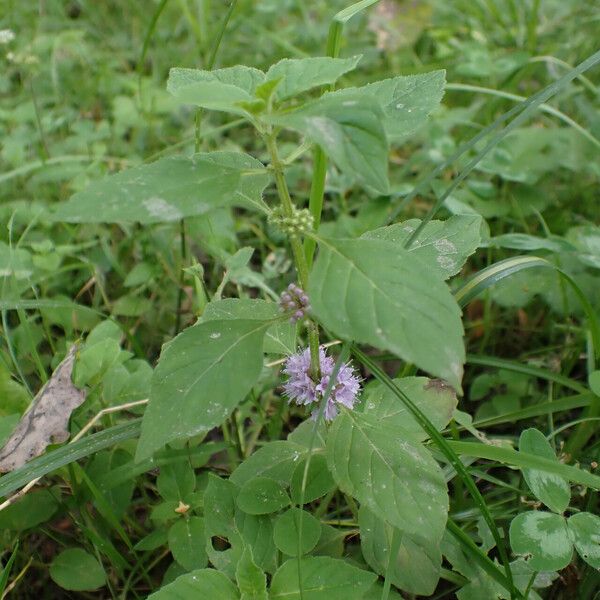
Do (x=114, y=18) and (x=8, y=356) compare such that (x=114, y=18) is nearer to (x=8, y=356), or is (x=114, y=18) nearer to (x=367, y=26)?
(x=367, y=26)

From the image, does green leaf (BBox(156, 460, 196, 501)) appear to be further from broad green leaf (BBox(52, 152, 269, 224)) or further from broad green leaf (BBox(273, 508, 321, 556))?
broad green leaf (BBox(52, 152, 269, 224))

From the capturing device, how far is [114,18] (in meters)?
3.84

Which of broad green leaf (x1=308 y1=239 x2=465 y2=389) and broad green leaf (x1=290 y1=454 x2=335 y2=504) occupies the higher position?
broad green leaf (x1=308 y1=239 x2=465 y2=389)

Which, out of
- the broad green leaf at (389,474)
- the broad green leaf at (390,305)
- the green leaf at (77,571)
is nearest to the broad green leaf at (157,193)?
the broad green leaf at (390,305)

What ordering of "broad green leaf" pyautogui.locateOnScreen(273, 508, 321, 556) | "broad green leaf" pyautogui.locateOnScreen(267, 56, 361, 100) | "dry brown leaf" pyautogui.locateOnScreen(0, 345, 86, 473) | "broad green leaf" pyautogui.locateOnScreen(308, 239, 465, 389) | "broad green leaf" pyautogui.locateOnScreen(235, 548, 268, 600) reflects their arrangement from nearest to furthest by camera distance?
1. "broad green leaf" pyautogui.locateOnScreen(308, 239, 465, 389)
2. "broad green leaf" pyautogui.locateOnScreen(267, 56, 361, 100)
3. "broad green leaf" pyautogui.locateOnScreen(235, 548, 268, 600)
4. "broad green leaf" pyautogui.locateOnScreen(273, 508, 321, 556)
5. "dry brown leaf" pyautogui.locateOnScreen(0, 345, 86, 473)

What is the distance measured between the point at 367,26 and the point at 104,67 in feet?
4.50

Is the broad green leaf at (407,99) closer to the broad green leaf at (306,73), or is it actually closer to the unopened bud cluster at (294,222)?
the broad green leaf at (306,73)

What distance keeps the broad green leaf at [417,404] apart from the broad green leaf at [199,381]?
0.36 meters

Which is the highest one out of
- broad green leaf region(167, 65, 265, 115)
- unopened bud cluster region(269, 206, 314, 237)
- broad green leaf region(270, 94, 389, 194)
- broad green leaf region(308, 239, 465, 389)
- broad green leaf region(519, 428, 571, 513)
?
broad green leaf region(167, 65, 265, 115)

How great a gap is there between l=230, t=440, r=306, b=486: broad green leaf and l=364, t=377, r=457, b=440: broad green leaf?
0.54 feet

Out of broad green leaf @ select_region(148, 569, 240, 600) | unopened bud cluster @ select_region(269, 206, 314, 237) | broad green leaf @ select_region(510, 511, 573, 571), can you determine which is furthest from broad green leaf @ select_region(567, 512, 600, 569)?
unopened bud cluster @ select_region(269, 206, 314, 237)

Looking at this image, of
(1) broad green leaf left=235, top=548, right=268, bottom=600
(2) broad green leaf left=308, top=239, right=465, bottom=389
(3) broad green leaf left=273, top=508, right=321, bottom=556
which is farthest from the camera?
(3) broad green leaf left=273, top=508, right=321, bottom=556

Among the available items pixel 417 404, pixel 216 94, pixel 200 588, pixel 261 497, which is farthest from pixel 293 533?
pixel 216 94

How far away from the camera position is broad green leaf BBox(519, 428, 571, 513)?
51.8 inches
